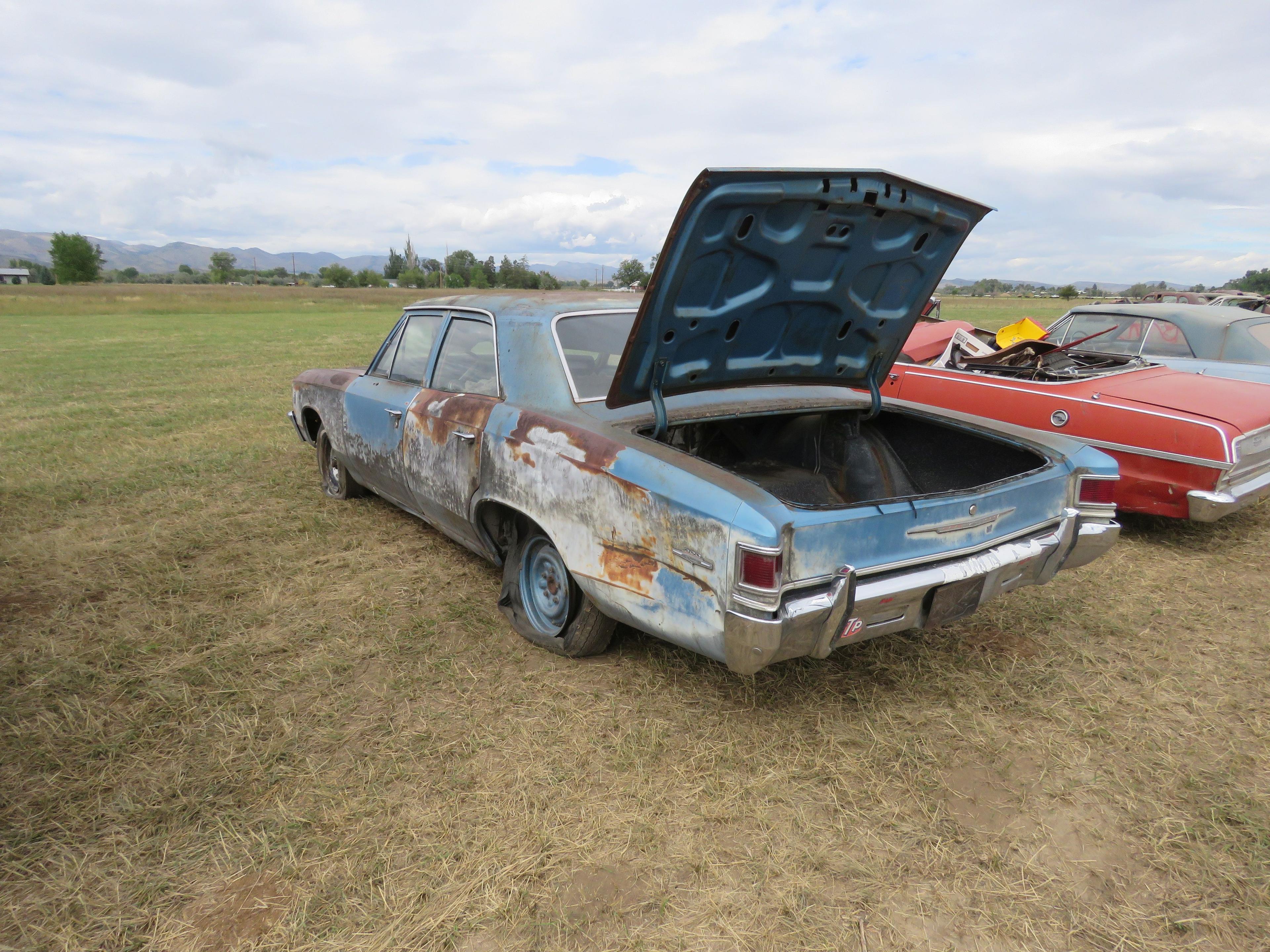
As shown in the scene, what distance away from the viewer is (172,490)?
17.8ft

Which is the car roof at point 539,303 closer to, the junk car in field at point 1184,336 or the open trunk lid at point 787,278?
the open trunk lid at point 787,278

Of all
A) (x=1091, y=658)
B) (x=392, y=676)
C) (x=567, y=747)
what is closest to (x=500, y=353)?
(x=392, y=676)

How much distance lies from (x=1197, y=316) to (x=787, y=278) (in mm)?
5312

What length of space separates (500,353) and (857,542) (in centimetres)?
183

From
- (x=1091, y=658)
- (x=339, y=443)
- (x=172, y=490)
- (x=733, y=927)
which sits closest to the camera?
(x=733, y=927)

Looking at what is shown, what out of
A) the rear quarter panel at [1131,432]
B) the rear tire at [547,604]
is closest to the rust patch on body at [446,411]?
the rear tire at [547,604]

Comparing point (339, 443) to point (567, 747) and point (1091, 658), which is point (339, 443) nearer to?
point (567, 747)

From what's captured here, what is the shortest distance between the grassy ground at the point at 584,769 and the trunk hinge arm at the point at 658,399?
1.01 meters

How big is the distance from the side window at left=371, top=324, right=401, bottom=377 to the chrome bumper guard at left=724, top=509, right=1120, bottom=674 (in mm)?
2928

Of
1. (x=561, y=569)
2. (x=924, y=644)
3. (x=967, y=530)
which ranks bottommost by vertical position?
(x=924, y=644)

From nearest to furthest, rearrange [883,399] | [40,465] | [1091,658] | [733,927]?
1. [733,927]
2. [1091,658]
3. [883,399]
4. [40,465]

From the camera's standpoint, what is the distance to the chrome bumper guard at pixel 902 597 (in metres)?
2.18

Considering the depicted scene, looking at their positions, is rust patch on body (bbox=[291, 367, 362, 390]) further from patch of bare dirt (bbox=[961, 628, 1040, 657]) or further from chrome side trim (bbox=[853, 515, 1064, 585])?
patch of bare dirt (bbox=[961, 628, 1040, 657])

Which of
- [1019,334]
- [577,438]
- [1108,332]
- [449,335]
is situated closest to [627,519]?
[577,438]
